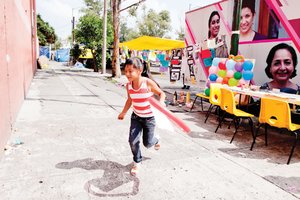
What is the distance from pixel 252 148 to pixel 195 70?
22.5 ft

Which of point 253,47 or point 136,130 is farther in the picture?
point 253,47

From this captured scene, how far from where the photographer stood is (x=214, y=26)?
1037cm

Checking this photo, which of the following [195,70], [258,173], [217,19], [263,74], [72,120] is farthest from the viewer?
[195,70]

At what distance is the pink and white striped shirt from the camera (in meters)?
3.86

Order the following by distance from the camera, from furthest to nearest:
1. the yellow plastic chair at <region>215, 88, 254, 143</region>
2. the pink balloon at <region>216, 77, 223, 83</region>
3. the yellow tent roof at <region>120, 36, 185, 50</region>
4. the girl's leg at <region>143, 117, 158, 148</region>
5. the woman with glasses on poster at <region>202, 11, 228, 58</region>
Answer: the yellow tent roof at <region>120, 36, 185, 50</region> → the woman with glasses on poster at <region>202, 11, 228, 58</region> → the pink balloon at <region>216, 77, 223, 83</region> → the yellow plastic chair at <region>215, 88, 254, 143</region> → the girl's leg at <region>143, 117, 158, 148</region>

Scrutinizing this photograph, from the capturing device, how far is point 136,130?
397cm

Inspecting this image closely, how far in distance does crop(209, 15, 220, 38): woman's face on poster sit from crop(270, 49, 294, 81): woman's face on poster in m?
3.16

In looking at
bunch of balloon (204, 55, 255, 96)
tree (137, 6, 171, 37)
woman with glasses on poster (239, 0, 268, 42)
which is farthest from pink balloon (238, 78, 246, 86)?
tree (137, 6, 171, 37)

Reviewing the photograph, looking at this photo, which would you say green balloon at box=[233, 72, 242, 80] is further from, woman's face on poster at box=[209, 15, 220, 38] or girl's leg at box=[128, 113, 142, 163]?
girl's leg at box=[128, 113, 142, 163]

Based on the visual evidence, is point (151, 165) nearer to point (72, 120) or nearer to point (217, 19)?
point (72, 120)

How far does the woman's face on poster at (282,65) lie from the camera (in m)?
7.17

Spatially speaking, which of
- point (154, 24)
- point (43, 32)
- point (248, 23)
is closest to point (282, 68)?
point (248, 23)

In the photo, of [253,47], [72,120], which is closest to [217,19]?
[253,47]

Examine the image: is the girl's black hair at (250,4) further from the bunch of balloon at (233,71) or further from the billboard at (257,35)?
the bunch of balloon at (233,71)
